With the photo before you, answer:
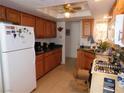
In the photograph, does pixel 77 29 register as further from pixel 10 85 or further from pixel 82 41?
pixel 10 85

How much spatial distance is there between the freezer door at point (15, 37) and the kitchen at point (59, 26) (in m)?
0.06

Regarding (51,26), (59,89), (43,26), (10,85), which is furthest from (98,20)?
(10,85)

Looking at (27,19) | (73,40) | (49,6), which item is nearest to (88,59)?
(49,6)

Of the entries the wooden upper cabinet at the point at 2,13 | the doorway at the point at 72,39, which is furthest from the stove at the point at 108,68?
the doorway at the point at 72,39

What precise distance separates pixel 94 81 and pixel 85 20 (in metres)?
3.71

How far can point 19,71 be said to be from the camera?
2.23m

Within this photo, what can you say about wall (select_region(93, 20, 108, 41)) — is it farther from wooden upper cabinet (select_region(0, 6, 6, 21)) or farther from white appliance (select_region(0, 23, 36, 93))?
wooden upper cabinet (select_region(0, 6, 6, 21))

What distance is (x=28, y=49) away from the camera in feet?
8.23

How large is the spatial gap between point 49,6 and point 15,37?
3.99 ft

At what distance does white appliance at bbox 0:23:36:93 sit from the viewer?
1.95 meters

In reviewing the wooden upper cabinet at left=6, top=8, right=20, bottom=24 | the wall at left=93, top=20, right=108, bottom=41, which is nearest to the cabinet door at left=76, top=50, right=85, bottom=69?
the wall at left=93, top=20, right=108, bottom=41

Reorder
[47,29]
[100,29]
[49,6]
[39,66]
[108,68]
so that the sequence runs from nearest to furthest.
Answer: [108,68] → [49,6] → [39,66] → [47,29] → [100,29]

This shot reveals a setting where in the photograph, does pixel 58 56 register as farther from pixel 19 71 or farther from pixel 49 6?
pixel 19 71

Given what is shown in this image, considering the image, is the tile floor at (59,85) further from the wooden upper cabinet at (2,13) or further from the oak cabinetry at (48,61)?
the wooden upper cabinet at (2,13)
